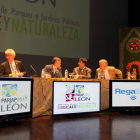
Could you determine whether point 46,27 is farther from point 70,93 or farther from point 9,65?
point 70,93

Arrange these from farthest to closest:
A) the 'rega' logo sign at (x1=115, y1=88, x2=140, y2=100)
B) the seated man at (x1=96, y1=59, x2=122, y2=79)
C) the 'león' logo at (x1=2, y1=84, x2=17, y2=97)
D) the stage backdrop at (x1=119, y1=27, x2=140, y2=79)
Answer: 1. the stage backdrop at (x1=119, y1=27, x2=140, y2=79)
2. the seated man at (x1=96, y1=59, x2=122, y2=79)
3. the 'rega' logo sign at (x1=115, y1=88, x2=140, y2=100)
4. the 'león' logo at (x1=2, y1=84, x2=17, y2=97)

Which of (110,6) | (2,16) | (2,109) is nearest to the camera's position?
(2,109)

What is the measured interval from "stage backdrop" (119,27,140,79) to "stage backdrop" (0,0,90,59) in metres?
1.09

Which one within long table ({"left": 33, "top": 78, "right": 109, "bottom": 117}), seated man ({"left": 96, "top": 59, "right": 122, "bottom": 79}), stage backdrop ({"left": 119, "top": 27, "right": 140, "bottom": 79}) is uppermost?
stage backdrop ({"left": 119, "top": 27, "right": 140, "bottom": 79})

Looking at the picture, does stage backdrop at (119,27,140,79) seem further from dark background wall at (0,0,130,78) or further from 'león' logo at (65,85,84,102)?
'león' logo at (65,85,84,102)

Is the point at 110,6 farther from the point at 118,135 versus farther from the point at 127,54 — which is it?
the point at 118,135

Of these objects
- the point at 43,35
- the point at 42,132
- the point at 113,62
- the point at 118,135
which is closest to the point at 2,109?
the point at 42,132

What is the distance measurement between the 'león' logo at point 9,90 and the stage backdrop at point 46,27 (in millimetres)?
2597

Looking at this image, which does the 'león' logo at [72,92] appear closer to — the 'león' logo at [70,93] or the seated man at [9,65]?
the 'león' logo at [70,93]

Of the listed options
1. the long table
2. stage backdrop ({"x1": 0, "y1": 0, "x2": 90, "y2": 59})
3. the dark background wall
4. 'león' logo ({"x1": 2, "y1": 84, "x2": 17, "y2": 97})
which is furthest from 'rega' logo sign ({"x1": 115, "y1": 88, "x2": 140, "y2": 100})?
the dark background wall

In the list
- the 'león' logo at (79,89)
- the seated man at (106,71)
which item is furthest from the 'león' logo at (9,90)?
the seated man at (106,71)

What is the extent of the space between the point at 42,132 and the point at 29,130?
17cm

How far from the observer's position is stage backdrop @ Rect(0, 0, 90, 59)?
4992 mm

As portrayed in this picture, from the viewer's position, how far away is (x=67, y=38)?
19.5 ft
